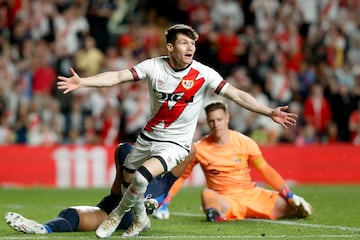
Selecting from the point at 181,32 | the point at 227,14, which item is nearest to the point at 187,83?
the point at 181,32

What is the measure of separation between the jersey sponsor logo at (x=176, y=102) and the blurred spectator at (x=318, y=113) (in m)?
12.3

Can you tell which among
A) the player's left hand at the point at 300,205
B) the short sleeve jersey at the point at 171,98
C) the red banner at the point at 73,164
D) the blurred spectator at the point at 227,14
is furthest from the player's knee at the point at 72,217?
the blurred spectator at the point at 227,14

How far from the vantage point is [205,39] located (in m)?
23.4

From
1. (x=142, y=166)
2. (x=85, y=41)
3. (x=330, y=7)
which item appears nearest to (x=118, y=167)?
(x=142, y=166)

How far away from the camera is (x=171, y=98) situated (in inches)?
374

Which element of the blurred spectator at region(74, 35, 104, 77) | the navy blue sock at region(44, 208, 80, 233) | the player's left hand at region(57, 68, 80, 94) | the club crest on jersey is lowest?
the navy blue sock at region(44, 208, 80, 233)

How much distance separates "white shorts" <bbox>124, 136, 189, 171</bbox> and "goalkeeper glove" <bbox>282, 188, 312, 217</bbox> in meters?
2.26

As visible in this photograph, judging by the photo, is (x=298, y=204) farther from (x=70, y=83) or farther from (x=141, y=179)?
(x=70, y=83)

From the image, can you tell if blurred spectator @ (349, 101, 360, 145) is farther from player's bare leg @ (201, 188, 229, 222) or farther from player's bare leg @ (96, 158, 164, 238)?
player's bare leg @ (96, 158, 164, 238)

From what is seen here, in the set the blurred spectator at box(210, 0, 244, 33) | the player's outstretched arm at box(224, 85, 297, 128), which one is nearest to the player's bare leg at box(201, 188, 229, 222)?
the player's outstretched arm at box(224, 85, 297, 128)

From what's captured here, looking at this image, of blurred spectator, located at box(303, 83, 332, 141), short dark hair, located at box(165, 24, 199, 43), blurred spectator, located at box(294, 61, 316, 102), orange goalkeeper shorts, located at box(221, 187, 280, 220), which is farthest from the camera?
blurred spectator, located at box(294, 61, 316, 102)

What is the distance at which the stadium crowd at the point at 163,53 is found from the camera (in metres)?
20.4

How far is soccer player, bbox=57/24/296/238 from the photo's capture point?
9.33 metres

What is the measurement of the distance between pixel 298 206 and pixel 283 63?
11.9m
